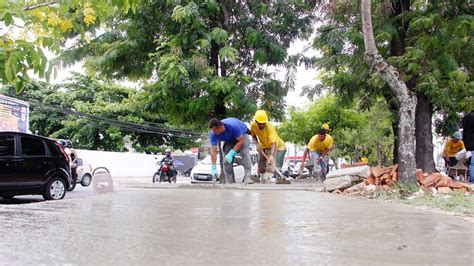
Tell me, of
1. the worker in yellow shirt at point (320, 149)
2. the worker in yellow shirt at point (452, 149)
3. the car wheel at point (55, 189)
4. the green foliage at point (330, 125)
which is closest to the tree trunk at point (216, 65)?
the worker in yellow shirt at point (320, 149)

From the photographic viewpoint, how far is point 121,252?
273cm

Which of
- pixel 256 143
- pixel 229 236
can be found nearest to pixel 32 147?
pixel 256 143

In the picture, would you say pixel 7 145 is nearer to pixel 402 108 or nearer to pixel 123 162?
pixel 402 108

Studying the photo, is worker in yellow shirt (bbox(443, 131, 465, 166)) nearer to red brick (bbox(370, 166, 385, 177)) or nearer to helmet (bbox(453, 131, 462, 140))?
helmet (bbox(453, 131, 462, 140))

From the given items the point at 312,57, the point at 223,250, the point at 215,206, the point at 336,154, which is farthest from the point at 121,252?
the point at 336,154

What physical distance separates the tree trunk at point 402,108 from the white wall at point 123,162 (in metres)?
25.2

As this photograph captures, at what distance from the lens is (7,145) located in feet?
29.3

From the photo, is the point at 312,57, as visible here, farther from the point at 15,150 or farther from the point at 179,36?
the point at 15,150

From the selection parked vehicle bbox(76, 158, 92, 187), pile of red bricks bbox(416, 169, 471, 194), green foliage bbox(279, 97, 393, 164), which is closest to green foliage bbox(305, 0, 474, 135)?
pile of red bricks bbox(416, 169, 471, 194)

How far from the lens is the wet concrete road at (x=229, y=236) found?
2625 mm

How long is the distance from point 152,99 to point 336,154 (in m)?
Result: 27.1

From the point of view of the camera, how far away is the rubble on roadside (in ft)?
24.7

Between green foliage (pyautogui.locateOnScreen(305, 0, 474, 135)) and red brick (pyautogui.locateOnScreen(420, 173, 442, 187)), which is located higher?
green foliage (pyautogui.locateOnScreen(305, 0, 474, 135))

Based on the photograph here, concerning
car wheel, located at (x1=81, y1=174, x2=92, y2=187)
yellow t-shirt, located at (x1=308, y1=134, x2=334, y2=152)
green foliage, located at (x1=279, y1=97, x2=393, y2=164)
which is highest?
green foliage, located at (x1=279, y1=97, x2=393, y2=164)
